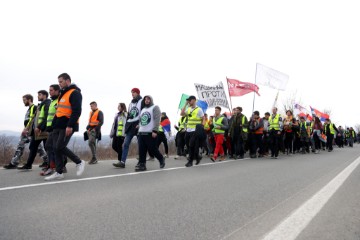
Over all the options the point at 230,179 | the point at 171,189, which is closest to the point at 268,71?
the point at 230,179

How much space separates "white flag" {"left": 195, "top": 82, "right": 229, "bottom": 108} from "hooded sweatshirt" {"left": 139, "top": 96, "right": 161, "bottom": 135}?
974cm

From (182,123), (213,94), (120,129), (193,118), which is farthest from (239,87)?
(120,129)

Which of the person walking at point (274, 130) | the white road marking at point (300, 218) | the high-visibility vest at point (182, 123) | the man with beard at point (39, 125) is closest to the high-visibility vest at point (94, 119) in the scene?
the man with beard at point (39, 125)

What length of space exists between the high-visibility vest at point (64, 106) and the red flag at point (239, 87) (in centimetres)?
1297

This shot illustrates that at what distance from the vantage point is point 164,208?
431 cm

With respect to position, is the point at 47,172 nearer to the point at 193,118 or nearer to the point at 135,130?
the point at 135,130

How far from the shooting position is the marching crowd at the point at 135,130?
22.3 feet

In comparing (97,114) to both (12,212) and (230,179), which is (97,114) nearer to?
(230,179)

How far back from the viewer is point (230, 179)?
7094 millimetres

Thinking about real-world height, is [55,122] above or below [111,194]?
above

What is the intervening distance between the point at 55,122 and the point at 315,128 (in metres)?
16.0

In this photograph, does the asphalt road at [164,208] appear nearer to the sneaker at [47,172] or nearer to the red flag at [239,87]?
the sneaker at [47,172]

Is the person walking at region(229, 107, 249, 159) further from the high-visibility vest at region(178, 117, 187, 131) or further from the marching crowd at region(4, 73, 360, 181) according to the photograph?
the high-visibility vest at region(178, 117, 187, 131)

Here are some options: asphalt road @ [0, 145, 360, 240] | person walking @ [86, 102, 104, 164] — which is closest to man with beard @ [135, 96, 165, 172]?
asphalt road @ [0, 145, 360, 240]
